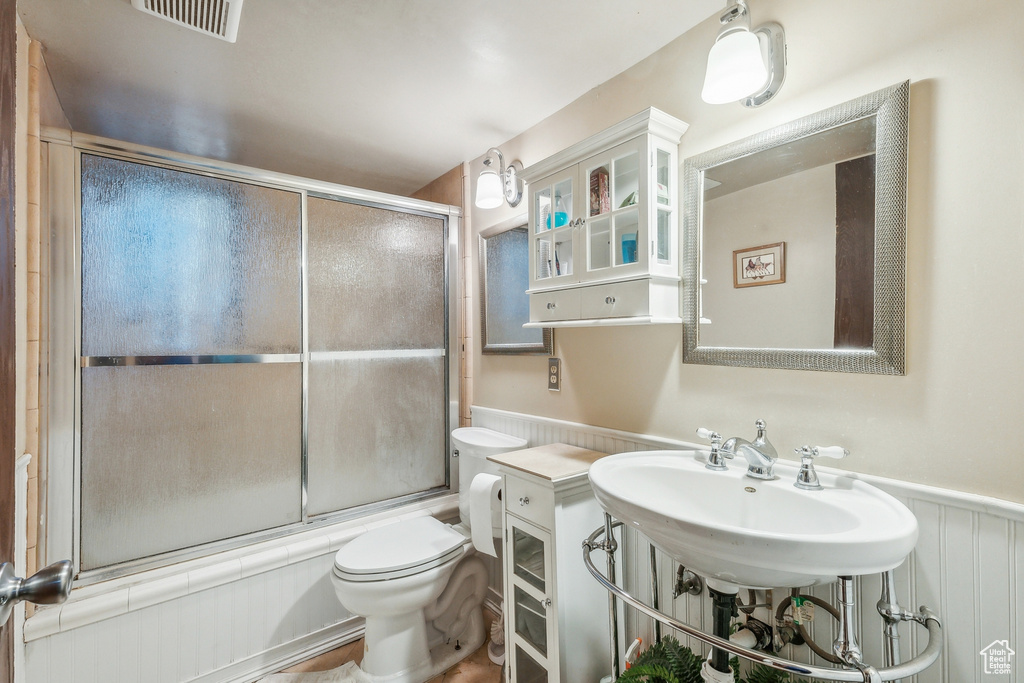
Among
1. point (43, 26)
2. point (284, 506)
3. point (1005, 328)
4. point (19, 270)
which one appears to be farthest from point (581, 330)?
point (43, 26)

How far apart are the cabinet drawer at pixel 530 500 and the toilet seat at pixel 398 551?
1.32ft

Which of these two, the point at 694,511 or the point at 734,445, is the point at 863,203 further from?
the point at 694,511

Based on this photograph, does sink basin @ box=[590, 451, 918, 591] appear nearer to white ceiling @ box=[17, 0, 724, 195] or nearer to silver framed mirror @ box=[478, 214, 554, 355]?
silver framed mirror @ box=[478, 214, 554, 355]

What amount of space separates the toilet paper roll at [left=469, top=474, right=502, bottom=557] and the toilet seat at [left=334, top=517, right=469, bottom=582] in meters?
0.13

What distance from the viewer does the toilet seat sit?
1.55 metres

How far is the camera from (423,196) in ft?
9.08

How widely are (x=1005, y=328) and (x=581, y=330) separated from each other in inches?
43.1

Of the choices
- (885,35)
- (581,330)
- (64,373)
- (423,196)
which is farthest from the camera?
(423,196)

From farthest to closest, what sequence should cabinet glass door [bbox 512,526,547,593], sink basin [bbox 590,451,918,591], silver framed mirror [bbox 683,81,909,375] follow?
1. cabinet glass door [bbox 512,526,547,593]
2. silver framed mirror [bbox 683,81,909,375]
3. sink basin [bbox 590,451,918,591]

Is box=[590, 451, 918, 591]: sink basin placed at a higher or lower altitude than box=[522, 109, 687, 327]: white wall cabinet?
lower

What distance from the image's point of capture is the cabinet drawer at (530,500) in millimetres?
1301

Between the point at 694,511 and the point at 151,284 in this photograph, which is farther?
the point at 151,284

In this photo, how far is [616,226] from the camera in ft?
4.53

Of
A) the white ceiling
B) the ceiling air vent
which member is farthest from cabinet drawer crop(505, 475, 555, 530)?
the ceiling air vent
